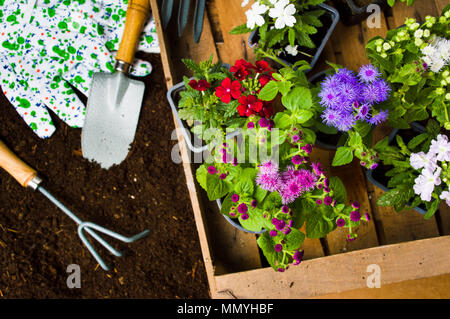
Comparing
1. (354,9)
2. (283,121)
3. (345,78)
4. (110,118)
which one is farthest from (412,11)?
(110,118)

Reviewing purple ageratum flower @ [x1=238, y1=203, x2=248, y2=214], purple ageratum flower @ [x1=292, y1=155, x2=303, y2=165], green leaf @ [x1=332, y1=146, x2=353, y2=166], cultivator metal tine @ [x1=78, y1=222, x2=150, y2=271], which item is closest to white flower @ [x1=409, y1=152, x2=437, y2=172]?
green leaf @ [x1=332, y1=146, x2=353, y2=166]

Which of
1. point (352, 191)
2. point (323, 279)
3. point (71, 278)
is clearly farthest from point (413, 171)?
point (71, 278)

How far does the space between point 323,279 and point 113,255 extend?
2.45ft

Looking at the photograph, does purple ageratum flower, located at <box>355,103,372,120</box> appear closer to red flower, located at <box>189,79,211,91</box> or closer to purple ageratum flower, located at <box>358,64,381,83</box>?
purple ageratum flower, located at <box>358,64,381,83</box>

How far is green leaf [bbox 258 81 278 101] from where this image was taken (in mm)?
676

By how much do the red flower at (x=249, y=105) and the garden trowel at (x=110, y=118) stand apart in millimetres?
630

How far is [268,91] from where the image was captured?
678 millimetres

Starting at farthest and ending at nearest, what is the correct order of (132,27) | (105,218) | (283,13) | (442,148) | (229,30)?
1. (105,218)
2. (132,27)
3. (229,30)
4. (283,13)
5. (442,148)

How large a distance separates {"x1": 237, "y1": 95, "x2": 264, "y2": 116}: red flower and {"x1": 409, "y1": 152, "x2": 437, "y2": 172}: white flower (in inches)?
11.9

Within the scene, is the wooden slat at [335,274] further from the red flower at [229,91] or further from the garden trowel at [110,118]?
the garden trowel at [110,118]

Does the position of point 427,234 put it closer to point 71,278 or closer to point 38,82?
point 71,278

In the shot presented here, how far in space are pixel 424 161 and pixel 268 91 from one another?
1.04 ft

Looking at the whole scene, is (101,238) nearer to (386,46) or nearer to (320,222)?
(320,222)

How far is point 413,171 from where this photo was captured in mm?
743
